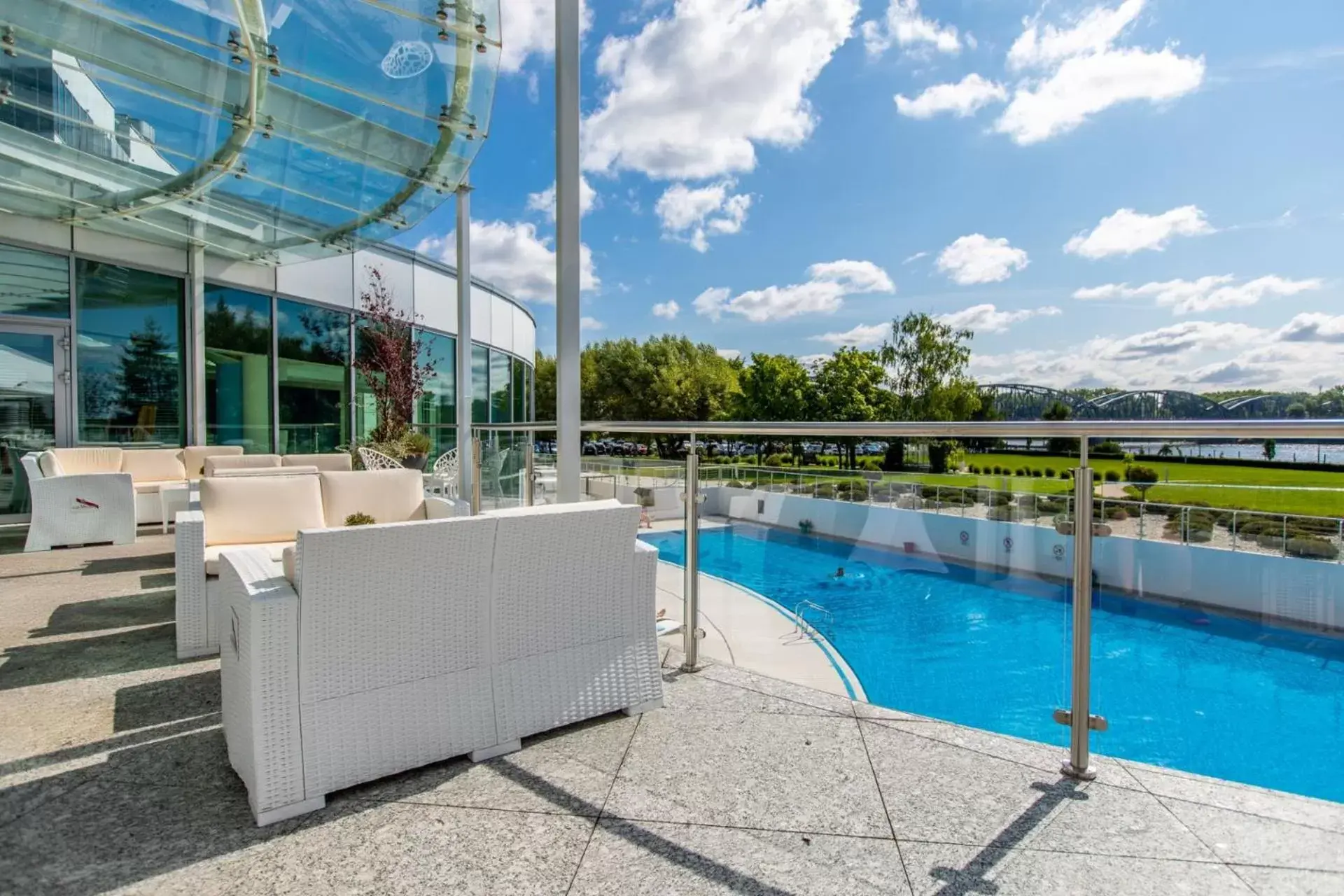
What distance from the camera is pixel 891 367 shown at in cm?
3797

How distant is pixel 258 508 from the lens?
12.6ft

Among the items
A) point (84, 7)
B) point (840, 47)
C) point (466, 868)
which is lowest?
point (466, 868)

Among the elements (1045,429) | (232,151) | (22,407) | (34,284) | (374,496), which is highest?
(232,151)

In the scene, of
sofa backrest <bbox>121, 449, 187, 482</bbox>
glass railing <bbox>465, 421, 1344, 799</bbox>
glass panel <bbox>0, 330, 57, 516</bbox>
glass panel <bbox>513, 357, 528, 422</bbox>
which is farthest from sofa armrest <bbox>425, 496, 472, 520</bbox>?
glass panel <bbox>513, 357, 528, 422</bbox>

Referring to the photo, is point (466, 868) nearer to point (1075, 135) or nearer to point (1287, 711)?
point (1287, 711)

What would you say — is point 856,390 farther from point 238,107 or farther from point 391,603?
point 391,603

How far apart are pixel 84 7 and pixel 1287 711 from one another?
22.5 ft

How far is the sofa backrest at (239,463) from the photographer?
5809 millimetres

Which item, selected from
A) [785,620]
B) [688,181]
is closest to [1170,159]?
[688,181]

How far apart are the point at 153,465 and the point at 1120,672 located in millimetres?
8436

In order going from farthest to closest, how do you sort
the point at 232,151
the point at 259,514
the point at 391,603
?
the point at 232,151, the point at 259,514, the point at 391,603

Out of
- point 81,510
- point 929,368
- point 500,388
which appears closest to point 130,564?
point 81,510

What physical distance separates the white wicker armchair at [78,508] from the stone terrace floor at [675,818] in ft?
13.9

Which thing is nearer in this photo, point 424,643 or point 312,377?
point 424,643
